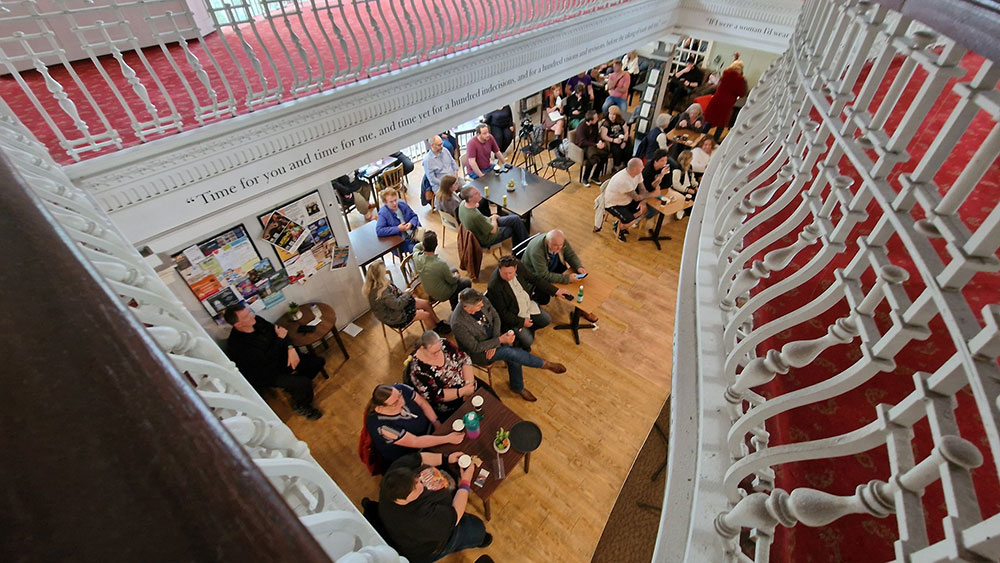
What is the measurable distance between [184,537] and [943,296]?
120 cm

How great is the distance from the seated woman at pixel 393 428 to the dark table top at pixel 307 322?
Answer: 1.54 meters

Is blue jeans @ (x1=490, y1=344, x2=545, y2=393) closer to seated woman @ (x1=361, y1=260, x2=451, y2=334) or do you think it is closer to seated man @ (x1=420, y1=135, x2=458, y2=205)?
seated woman @ (x1=361, y1=260, x2=451, y2=334)

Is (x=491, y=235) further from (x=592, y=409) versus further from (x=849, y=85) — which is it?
(x=849, y=85)

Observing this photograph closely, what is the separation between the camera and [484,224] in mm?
5367

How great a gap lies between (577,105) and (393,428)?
26.8 feet

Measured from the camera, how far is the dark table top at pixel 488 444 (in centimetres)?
319

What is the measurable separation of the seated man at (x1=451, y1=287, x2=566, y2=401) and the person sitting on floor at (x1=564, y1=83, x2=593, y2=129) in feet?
21.2

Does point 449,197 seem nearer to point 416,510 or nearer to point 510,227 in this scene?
point 510,227

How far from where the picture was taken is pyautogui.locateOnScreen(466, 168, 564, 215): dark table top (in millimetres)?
6098

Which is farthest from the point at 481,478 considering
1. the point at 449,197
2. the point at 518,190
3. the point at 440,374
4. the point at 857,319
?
the point at 518,190

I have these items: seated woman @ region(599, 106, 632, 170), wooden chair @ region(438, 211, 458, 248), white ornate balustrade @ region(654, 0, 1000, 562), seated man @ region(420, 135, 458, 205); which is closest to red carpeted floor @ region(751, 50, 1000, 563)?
white ornate balustrade @ region(654, 0, 1000, 562)

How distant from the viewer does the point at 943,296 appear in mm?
834

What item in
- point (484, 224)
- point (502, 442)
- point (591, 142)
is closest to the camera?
point (502, 442)

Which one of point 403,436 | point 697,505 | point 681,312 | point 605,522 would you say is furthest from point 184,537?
point 605,522
